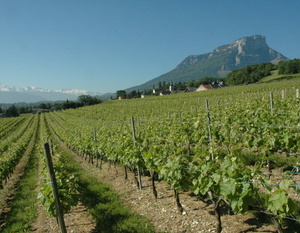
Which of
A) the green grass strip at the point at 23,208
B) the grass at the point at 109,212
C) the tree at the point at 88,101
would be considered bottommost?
the green grass strip at the point at 23,208

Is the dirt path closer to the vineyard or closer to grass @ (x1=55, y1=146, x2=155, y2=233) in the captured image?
the vineyard

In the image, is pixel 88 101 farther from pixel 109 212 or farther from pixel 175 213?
pixel 175 213

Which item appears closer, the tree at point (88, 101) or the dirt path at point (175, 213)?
the dirt path at point (175, 213)

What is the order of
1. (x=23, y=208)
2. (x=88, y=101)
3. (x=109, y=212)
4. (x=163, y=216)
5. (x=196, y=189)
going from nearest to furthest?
(x=196, y=189)
(x=163, y=216)
(x=109, y=212)
(x=23, y=208)
(x=88, y=101)

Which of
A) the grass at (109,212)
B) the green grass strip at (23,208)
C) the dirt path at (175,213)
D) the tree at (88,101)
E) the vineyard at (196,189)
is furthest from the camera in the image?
the tree at (88,101)

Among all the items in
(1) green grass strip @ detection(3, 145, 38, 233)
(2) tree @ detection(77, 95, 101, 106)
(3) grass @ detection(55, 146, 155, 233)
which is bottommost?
(1) green grass strip @ detection(3, 145, 38, 233)

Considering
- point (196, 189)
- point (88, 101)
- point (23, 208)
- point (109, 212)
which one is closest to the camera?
point (196, 189)

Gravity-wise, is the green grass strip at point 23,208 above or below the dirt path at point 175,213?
below

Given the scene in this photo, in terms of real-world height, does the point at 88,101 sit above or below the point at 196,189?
above

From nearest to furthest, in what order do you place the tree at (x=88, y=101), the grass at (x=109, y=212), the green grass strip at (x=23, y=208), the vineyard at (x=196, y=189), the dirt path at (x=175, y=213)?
the vineyard at (x=196, y=189)
the dirt path at (x=175, y=213)
the grass at (x=109, y=212)
the green grass strip at (x=23, y=208)
the tree at (x=88, y=101)

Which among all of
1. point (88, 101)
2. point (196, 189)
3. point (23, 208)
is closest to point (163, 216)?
point (196, 189)

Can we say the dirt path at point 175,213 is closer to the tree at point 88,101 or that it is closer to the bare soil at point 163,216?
the bare soil at point 163,216

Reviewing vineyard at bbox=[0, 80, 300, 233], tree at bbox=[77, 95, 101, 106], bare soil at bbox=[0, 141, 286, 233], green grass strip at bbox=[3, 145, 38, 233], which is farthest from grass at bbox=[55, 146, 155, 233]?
tree at bbox=[77, 95, 101, 106]

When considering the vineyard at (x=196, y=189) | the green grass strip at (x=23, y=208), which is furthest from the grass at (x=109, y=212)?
the green grass strip at (x=23, y=208)
